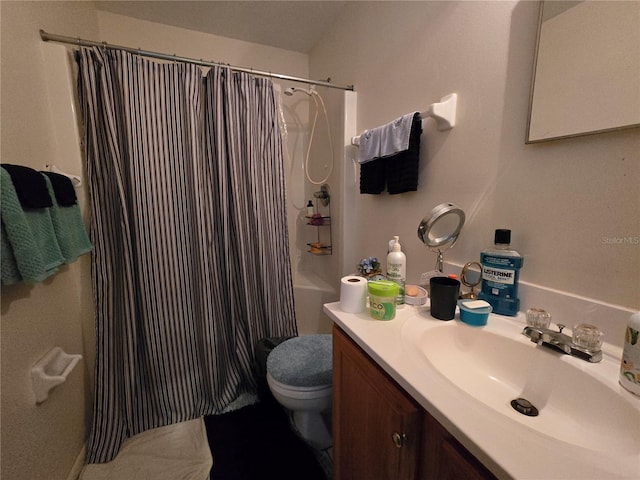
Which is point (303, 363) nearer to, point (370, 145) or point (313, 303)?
point (313, 303)

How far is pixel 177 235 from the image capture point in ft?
4.17

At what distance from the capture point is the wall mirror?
21.6 inches

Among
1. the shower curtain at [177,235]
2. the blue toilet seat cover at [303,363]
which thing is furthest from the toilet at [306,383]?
the shower curtain at [177,235]

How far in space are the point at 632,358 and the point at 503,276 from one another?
1.06 ft

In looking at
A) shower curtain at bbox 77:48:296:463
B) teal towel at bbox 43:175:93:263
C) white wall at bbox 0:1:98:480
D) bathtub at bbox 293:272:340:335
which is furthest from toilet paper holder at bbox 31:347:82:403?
bathtub at bbox 293:272:340:335

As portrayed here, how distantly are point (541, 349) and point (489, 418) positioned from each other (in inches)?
12.2

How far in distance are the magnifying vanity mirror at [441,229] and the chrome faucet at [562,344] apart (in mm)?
347

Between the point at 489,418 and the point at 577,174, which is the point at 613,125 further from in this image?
the point at 489,418

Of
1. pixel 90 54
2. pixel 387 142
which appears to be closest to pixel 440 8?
pixel 387 142

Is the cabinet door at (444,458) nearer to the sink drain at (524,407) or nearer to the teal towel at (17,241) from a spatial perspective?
the sink drain at (524,407)

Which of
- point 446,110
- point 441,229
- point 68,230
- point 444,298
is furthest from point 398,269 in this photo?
point 68,230

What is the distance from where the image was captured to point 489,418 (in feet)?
1.34

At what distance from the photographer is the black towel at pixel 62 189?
89cm

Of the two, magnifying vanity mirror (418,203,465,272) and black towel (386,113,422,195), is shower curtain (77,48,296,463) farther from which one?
magnifying vanity mirror (418,203,465,272)
